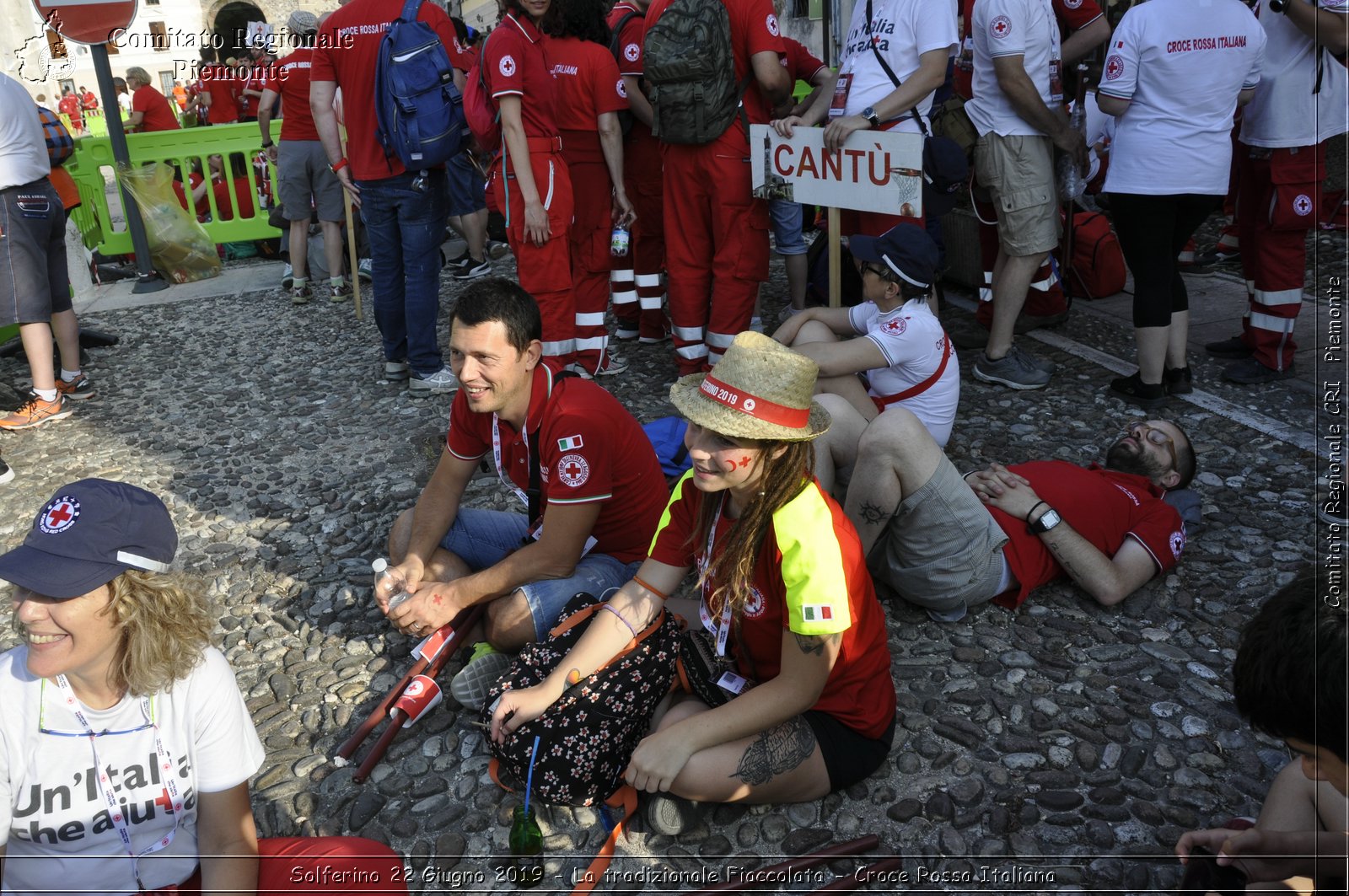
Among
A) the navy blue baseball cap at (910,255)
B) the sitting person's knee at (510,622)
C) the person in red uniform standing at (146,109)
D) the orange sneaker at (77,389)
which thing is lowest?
the orange sneaker at (77,389)

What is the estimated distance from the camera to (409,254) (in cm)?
629

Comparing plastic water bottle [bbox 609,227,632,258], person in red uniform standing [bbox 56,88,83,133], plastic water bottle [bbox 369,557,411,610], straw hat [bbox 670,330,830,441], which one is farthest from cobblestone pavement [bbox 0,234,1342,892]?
person in red uniform standing [bbox 56,88,83,133]

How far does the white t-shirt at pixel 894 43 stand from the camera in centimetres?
515

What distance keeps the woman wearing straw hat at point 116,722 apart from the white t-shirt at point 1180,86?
4686 millimetres

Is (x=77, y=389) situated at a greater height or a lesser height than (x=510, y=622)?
lesser

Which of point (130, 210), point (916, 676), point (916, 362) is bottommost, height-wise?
point (916, 676)

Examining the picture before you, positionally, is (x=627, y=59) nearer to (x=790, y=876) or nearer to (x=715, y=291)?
(x=715, y=291)

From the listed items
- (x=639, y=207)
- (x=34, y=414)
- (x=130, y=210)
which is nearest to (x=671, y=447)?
(x=639, y=207)

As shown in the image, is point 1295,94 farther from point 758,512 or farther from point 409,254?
point 409,254

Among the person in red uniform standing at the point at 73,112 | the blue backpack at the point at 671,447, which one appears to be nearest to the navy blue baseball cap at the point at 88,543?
the blue backpack at the point at 671,447

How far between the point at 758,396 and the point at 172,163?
34.5 ft

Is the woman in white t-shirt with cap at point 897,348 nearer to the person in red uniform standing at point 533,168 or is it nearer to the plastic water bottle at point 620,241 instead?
the person in red uniform standing at point 533,168

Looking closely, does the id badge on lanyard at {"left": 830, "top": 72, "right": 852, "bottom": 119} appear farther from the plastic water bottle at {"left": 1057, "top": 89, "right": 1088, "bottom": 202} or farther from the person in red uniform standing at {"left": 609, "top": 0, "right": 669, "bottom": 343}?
the plastic water bottle at {"left": 1057, "top": 89, "right": 1088, "bottom": 202}

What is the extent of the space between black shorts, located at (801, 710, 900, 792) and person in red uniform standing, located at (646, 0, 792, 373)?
3.20 m
